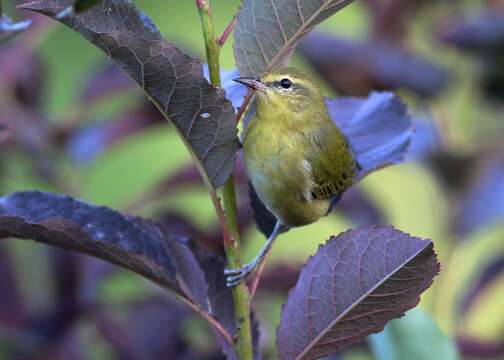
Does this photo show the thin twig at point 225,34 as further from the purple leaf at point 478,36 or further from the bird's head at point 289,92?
the purple leaf at point 478,36

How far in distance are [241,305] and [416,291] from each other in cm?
30

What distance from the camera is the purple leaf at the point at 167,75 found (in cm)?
127

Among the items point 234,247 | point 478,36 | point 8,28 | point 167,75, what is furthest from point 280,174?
point 478,36

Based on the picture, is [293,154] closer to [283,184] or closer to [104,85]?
[283,184]

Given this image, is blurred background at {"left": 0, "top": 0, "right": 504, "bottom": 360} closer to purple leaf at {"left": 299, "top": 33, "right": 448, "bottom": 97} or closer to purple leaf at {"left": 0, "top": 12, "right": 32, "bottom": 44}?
purple leaf at {"left": 299, "top": 33, "right": 448, "bottom": 97}

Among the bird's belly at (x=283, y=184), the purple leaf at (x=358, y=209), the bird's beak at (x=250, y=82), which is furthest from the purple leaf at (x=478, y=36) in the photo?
the bird's beak at (x=250, y=82)

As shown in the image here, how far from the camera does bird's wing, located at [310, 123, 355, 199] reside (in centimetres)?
192

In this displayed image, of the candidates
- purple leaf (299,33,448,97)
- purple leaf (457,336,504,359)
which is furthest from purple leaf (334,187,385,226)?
purple leaf (457,336,504,359)

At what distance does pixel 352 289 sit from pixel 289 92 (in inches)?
34.4

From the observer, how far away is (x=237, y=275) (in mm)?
1455

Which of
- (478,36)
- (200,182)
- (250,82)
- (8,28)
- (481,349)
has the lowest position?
(481,349)

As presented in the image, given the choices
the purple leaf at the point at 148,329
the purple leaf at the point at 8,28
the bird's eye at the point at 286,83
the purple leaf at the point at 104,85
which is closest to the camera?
the purple leaf at the point at 8,28

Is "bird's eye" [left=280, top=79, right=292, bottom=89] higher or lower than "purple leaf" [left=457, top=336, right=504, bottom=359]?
higher

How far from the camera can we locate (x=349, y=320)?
1.41 meters
